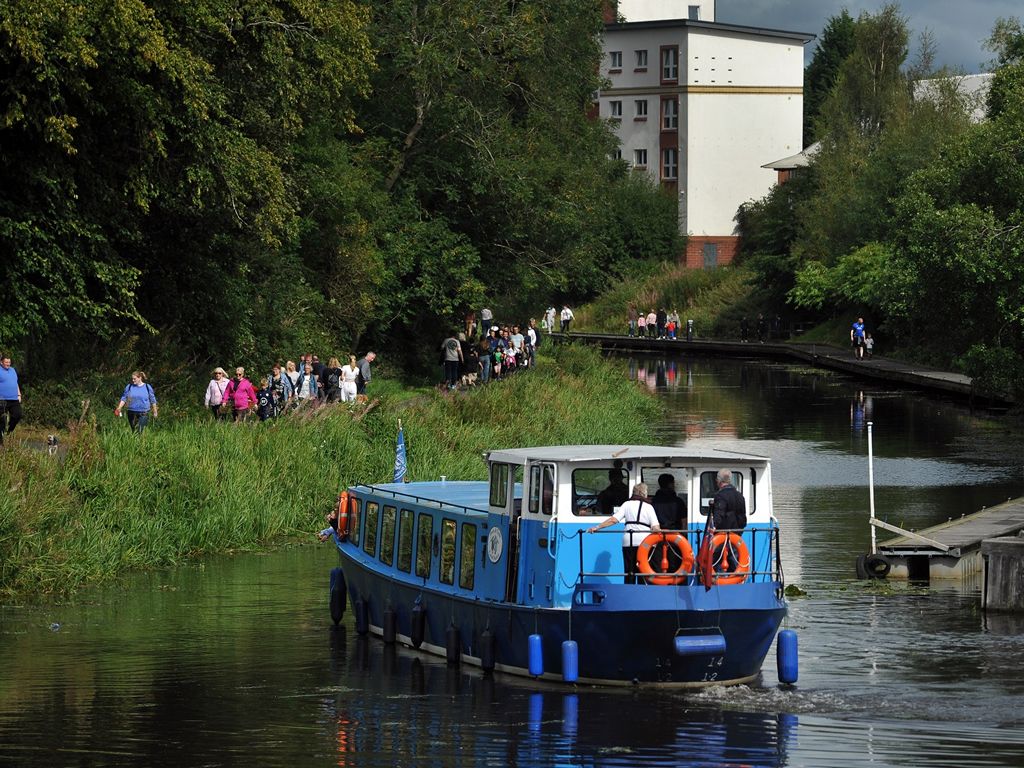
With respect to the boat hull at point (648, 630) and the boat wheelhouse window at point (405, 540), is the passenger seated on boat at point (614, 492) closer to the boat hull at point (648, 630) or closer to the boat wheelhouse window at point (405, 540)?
the boat hull at point (648, 630)

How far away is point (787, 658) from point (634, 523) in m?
2.27

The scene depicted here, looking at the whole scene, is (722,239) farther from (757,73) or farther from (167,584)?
(167,584)

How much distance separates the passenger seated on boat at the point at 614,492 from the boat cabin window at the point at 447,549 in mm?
2514

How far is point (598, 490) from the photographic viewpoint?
66.8 feet

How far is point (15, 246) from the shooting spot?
35.5m

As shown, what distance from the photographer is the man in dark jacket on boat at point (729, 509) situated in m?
19.8

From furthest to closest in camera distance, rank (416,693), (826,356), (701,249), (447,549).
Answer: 1. (701,249)
2. (826,356)
3. (447,549)
4. (416,693)

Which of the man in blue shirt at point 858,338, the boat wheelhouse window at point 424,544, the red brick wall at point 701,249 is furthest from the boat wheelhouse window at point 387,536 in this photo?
the red brick wall at point 701,249

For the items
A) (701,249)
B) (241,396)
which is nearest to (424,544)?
(241,396)

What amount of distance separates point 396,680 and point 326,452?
42.7 ft

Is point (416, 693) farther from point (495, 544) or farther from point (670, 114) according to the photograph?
point (670, 114)

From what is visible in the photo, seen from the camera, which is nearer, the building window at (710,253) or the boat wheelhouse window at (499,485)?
the boat wheelhouse window at (499,485)

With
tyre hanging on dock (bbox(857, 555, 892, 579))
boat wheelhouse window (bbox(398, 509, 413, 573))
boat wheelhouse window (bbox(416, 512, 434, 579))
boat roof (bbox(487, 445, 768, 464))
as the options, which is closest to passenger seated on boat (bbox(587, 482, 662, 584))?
boat roof (bbox(487, 445, 768, 464))

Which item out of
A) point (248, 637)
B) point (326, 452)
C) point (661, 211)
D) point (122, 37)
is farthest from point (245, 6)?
point (661, 211)
